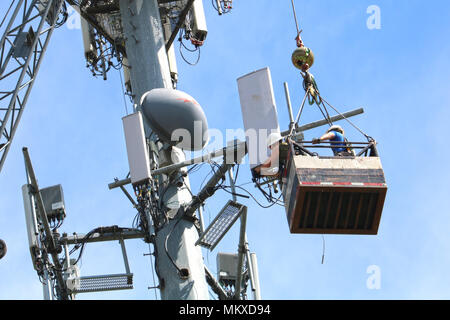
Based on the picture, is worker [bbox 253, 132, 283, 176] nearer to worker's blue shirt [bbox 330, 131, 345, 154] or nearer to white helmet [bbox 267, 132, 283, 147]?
white helmet [bbox 267, 132, 283, 147]

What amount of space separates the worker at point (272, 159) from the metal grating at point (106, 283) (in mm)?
5023

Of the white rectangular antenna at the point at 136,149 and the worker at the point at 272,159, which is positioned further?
the white rectangular antenna at the point at 136,149

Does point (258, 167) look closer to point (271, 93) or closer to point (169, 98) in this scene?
point (271, 93)

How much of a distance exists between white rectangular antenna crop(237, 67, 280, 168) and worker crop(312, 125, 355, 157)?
Answer: 1065mm

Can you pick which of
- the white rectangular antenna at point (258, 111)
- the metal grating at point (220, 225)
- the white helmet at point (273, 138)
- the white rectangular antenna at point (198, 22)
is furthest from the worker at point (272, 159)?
the white rectangular antenna at point (198, 22)

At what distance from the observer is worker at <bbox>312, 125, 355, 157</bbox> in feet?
67.1

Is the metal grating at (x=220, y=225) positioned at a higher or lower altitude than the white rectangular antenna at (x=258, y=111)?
lower

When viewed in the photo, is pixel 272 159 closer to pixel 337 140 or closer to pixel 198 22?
pixel 337 140

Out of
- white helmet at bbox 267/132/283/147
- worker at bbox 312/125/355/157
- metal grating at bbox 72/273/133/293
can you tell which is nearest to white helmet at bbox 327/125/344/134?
worker at bbox 312/125/355/157

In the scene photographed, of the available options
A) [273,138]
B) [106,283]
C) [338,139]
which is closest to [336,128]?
[338,139]

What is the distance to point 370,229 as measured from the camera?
2022cm

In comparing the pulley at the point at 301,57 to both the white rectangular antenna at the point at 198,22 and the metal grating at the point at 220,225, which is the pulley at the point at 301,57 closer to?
the metal grating at the point at 220,225

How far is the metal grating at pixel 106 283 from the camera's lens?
2369 centimetres

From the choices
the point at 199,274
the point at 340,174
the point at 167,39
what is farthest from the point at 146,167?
the point at 167,39
